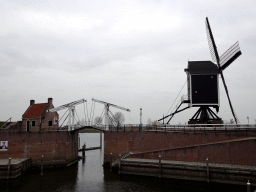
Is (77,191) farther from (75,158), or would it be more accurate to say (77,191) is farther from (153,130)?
(75,158)

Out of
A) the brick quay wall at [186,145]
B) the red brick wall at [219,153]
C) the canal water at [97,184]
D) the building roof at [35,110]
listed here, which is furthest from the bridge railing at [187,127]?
the building roof at [35,110]

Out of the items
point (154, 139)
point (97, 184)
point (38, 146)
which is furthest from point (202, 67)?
point (38, 146)

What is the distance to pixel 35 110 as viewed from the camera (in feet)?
132

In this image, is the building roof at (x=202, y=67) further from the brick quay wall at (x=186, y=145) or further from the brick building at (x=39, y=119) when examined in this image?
the brick building at (x=39, y=119)

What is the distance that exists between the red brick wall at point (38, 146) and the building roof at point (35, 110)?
606 centimetres

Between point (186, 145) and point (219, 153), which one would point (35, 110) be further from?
point (219, 153)

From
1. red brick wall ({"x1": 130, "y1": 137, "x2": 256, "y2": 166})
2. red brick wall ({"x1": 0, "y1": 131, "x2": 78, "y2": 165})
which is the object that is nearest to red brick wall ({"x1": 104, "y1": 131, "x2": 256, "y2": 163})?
red brick wall ({"x1": 130, "y1": 137, "x2": 256, "y2": 166})

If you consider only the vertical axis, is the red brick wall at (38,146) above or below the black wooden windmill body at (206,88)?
below

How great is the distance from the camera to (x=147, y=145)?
32406 millimetres

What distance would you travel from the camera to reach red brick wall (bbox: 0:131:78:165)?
3281 centimetres

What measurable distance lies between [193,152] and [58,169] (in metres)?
19.8

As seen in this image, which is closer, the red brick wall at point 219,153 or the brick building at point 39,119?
the red brick wall at point 219,153

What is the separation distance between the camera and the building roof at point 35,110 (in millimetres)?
38978

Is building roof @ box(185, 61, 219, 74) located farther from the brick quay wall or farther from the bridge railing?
the brick quay wall
